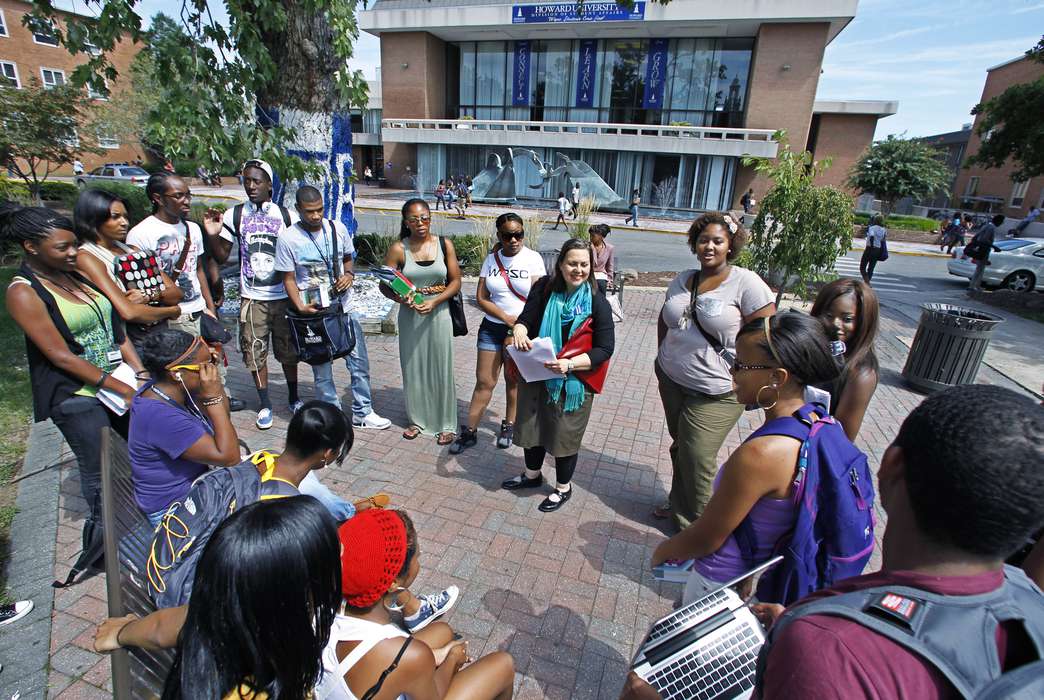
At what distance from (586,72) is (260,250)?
32.5m

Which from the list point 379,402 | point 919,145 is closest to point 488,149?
point 919,145

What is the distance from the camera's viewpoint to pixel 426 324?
4508mm

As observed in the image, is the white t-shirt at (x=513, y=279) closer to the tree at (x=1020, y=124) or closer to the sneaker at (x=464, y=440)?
the sneaker at (x=464, y=440)

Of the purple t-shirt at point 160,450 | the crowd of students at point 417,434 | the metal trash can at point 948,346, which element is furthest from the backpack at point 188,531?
the metal trash can at point 948,346

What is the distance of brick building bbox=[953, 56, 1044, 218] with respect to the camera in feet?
108

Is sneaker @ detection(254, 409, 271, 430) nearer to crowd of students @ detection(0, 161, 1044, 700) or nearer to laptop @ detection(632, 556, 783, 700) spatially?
crowd of students @ detection(0, 161, 1044, 700)

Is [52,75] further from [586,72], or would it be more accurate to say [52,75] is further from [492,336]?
[492,336]

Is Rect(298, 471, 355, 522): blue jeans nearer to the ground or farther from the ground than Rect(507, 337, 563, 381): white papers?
nearer to the ground

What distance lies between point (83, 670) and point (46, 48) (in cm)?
4586

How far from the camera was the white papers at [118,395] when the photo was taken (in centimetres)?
293

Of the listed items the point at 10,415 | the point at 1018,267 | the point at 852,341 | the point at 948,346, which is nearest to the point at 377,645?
the point at 852,341

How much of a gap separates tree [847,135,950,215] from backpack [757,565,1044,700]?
32.8 metres

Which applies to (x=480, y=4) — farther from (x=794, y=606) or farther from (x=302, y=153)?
(x=794, y=606)

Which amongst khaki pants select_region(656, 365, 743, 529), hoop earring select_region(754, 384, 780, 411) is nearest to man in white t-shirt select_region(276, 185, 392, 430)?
khaki pants select_region(656, 365, 743, 529)
